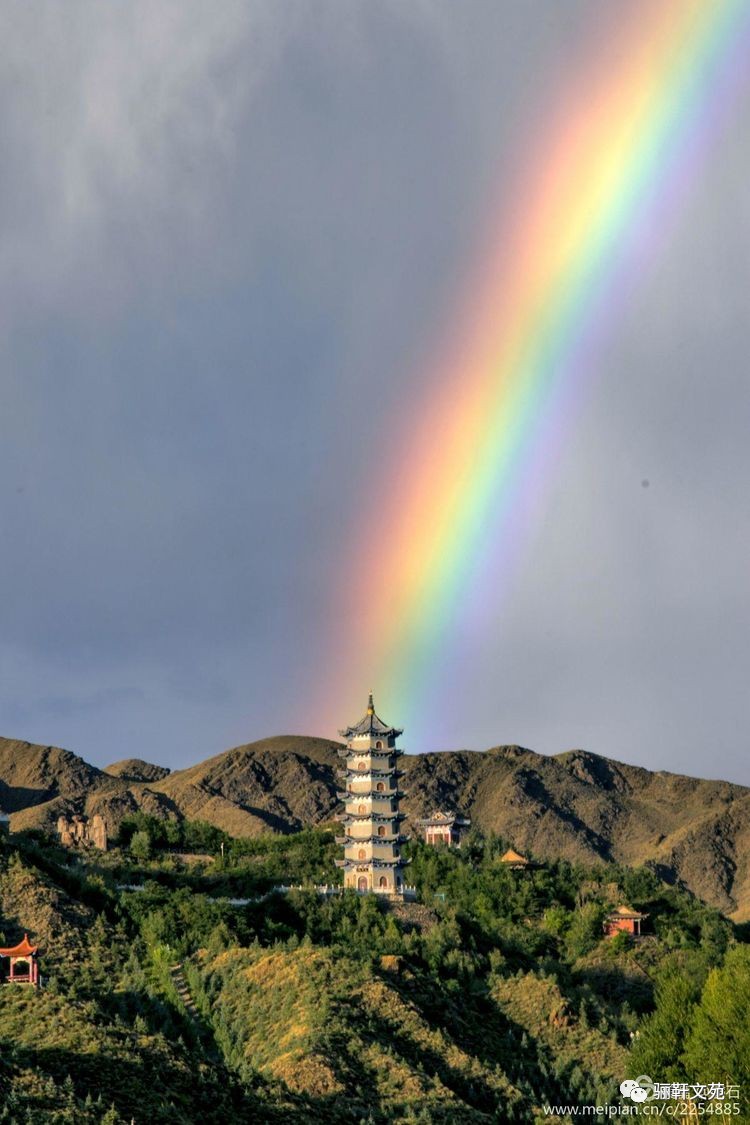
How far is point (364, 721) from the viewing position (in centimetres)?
13200

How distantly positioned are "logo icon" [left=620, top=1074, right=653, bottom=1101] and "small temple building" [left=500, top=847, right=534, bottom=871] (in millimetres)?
63867

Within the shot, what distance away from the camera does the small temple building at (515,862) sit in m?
135

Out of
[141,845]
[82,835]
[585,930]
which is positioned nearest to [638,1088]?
[585,930]

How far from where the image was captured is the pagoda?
413 ft

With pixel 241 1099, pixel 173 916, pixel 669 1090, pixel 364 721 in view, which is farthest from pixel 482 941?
pixel 241 1099

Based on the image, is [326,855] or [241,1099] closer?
[241,1099]

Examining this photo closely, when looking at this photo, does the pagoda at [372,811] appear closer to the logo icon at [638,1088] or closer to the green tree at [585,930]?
the green tree at [585,930]

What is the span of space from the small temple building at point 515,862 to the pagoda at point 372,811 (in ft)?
30.4

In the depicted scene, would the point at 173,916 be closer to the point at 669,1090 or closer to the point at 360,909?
the point at 360,909

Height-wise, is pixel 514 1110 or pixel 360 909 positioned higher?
pixel 360 909

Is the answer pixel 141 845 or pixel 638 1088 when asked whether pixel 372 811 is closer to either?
pixel 141 845

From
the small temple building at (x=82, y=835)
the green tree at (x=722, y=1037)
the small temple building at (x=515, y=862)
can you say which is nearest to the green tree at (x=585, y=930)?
the small temple building at (x=515, y=862)

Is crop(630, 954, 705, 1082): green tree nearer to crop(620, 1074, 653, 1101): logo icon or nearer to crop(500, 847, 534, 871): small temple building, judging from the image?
crop(620, 1074, 653, 1101): logo icon

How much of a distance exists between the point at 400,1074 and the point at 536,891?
58860 millimetres
